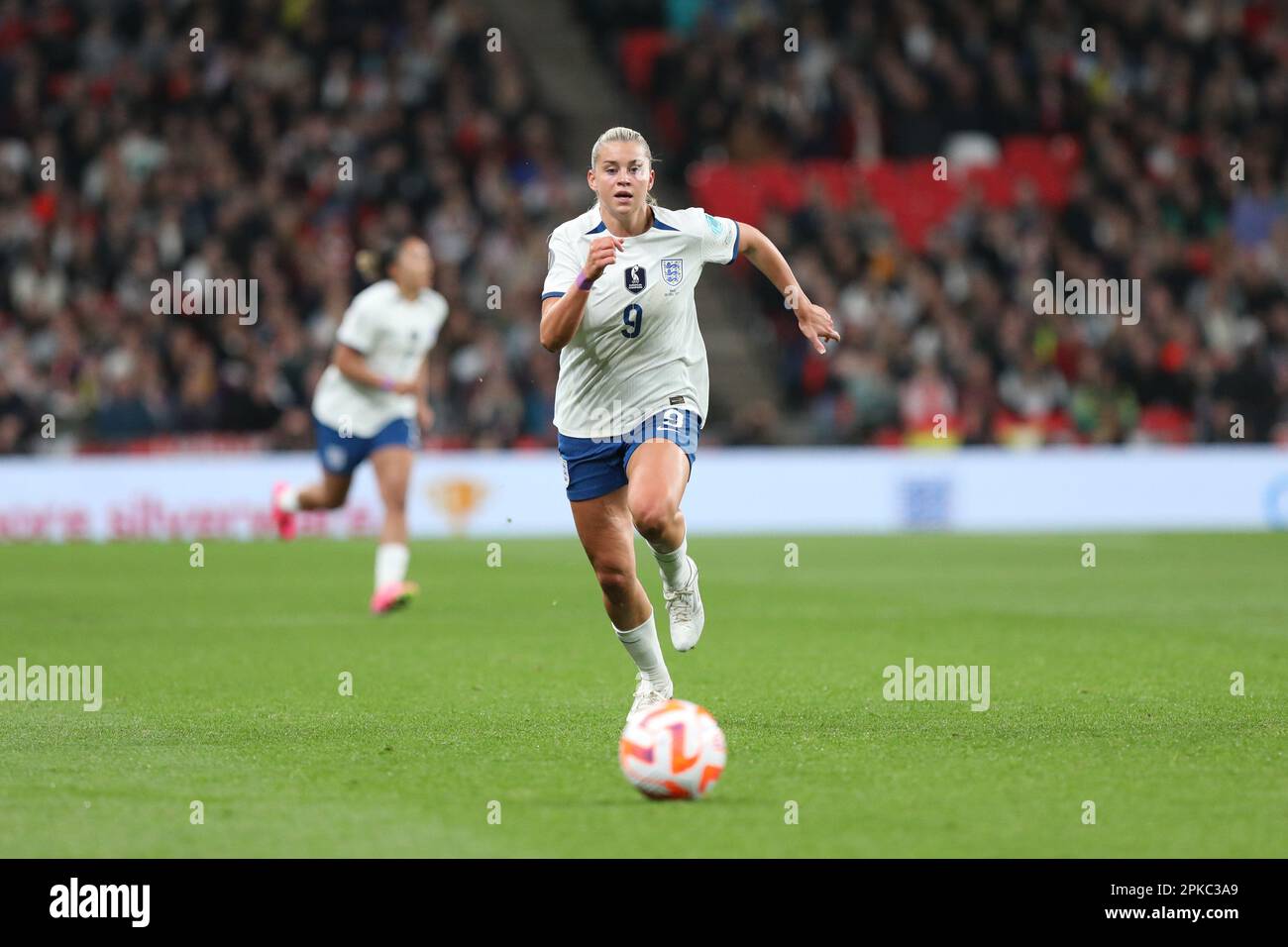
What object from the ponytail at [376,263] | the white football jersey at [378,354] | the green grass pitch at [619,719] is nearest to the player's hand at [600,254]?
the green grass pitch at [619,719]

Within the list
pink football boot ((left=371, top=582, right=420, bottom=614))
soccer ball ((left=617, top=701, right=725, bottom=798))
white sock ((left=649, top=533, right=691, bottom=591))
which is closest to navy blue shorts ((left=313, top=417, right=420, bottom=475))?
pink football boot ((left=371, top=582, right=420, bottom=614))

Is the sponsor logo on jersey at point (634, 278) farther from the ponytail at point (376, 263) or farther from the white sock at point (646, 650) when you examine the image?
the ponytail at point (376, 263)

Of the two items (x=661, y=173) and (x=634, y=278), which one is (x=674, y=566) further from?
(x=661, y=173)

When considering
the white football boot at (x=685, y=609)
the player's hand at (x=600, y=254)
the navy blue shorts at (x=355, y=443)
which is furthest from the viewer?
the navy blue shorts at (x=355, y=443)

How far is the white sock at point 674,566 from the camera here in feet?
27.9

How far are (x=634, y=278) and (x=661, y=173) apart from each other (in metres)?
19.6

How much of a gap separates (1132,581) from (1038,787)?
956cm

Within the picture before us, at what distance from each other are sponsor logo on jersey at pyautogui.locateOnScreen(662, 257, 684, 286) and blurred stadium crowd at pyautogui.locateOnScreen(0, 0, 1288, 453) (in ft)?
46.7

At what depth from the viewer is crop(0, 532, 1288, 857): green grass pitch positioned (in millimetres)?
6227

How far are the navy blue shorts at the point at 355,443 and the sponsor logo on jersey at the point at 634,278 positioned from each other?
5.98m

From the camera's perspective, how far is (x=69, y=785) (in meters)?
7.14

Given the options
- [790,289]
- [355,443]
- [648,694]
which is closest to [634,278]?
[790,289]

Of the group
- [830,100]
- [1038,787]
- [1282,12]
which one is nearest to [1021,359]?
[830,100]

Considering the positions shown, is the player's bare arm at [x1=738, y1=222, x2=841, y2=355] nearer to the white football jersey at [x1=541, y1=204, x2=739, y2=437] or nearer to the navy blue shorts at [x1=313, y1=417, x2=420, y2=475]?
the white football jersey at [x1=541, y1=204, x2=739, y2=437]
